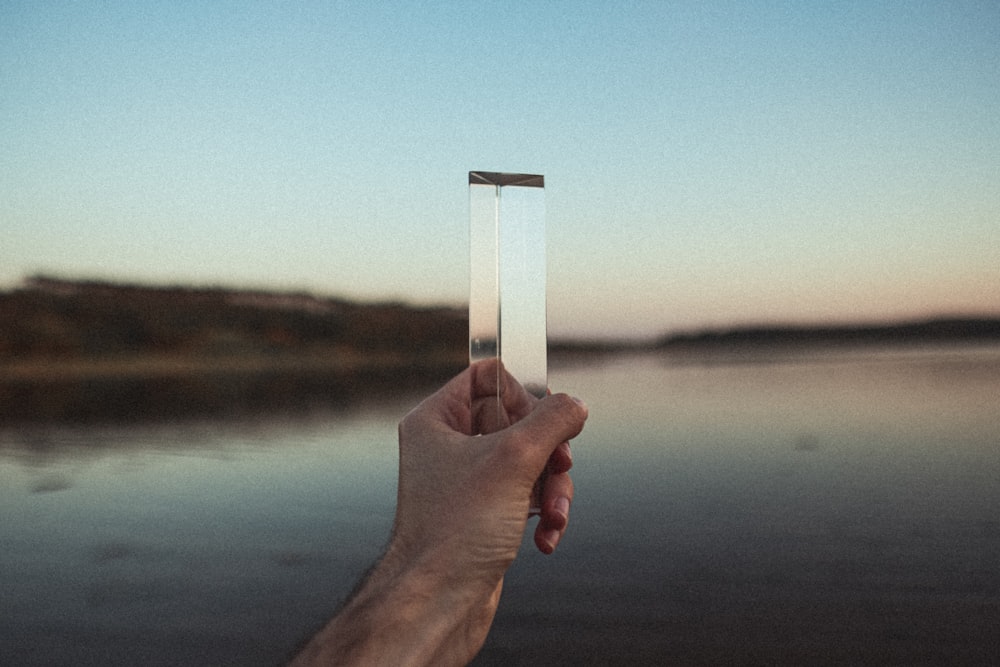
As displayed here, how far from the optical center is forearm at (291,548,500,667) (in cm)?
105

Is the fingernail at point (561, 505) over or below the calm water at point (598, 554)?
over

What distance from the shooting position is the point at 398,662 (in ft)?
3.49

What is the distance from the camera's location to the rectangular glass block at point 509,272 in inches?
50.1

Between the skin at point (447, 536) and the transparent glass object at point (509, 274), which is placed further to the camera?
the transparent glass object at point (509, 274)

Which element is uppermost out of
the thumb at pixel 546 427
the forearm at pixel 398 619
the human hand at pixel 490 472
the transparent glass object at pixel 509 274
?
the transparent glass object at pixel 509 274

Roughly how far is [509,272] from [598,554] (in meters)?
4.93

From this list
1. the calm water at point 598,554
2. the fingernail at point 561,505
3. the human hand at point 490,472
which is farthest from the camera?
the calm water at point 598,554

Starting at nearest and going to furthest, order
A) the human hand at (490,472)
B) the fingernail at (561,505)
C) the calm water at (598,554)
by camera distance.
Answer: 1. the human hand at (490,472)
2. the fingernail at (561,505)
3. the calm water at (598,554)

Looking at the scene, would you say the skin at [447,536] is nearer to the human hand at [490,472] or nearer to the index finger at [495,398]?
the human hand at [490,472]

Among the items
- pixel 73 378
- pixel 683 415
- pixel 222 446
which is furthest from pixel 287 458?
pixel 73 378

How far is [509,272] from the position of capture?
128cm

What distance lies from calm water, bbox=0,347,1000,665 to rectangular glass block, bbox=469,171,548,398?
1.47 m

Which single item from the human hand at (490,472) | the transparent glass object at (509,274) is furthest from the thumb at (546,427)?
the transparent glass object at (509,274)

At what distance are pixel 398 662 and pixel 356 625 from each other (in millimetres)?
80
